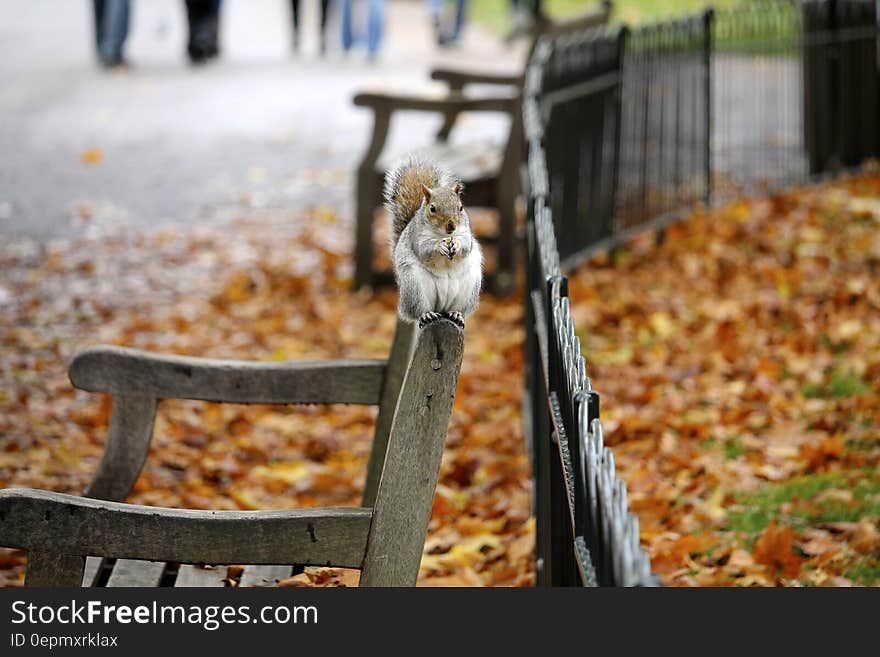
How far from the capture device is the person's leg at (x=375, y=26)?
54.5ft

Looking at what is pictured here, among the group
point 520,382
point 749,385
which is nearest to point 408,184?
point 749,385

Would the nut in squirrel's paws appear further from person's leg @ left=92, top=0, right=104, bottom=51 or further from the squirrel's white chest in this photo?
person's leg @ left=92, top=0, right=104, bottom=51

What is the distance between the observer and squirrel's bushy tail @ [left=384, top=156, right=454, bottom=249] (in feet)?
10.7

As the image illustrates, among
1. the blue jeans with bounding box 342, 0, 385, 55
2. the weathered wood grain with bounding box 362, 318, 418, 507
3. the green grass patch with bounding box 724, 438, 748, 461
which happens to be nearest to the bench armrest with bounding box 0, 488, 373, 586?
the weathered wood grain with bounding box 362, 318, 418, 507

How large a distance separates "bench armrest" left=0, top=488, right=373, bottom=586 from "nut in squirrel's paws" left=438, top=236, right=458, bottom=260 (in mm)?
691

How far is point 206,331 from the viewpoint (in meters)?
7.61

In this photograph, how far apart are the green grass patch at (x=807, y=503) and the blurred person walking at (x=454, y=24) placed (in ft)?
49.5

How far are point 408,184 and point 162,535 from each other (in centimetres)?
114

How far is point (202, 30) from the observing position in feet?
52.1

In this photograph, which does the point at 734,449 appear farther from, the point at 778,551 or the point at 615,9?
the point at 615,9

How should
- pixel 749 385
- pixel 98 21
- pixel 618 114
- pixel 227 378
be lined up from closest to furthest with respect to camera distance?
1. pixel 227 378
2. pixel 749 385
3. pixel 618 114
4. pixel 98 21

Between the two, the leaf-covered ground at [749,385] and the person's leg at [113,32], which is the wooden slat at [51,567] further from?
the person's leg at [113,32]

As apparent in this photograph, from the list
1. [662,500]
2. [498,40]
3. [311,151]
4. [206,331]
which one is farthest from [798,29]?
[498,40]

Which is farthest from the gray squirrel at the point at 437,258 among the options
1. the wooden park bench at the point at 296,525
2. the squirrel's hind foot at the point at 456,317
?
the wooden park bench at the point at 296,525
